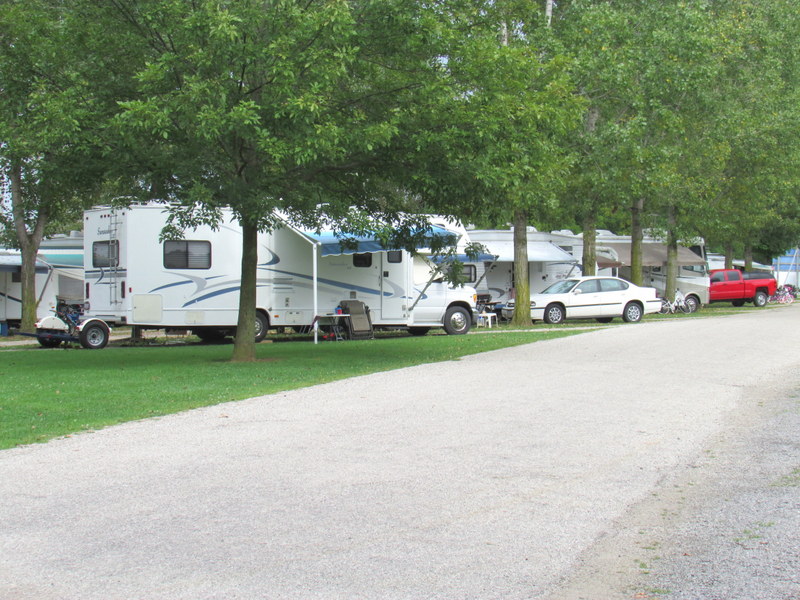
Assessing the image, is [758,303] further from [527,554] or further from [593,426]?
[527,554]

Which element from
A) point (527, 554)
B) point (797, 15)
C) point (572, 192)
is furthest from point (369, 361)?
point (797, 15)

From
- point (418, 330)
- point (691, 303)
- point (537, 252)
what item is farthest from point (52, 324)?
point (691, 303)

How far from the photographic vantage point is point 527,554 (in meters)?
5.10

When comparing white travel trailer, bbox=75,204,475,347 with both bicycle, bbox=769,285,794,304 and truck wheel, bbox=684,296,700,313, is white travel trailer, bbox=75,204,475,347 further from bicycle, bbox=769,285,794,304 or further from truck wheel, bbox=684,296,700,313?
bicycle, bbox=769,285,794,304

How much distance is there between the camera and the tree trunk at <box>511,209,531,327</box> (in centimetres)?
2691

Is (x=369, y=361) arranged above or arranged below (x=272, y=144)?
below

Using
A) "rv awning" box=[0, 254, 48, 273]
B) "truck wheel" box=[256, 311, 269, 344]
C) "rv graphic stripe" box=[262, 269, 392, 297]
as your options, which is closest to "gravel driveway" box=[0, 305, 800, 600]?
"truck wheel" box=[256, 311, 269, 344]

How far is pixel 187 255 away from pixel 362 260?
4.28m

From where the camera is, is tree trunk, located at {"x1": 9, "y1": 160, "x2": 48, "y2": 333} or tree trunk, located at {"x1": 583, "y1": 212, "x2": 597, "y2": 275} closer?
tree trunk, located at {"x1": 9, "y1": 160, "x2": 48, "y2": 333}

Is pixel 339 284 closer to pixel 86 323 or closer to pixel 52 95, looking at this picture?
pixel 86 323

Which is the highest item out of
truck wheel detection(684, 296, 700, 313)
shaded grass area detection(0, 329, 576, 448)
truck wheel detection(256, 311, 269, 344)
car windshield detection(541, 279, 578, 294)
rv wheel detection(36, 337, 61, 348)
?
car windshield detection(541, 279, 578, 294)

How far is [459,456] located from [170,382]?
21.3 feet

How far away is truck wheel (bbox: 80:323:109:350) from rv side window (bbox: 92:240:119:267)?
1389mm

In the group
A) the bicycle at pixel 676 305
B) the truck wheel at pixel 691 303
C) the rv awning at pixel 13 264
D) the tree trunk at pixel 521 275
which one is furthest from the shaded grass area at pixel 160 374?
the truck wheel at pixel 691 303
